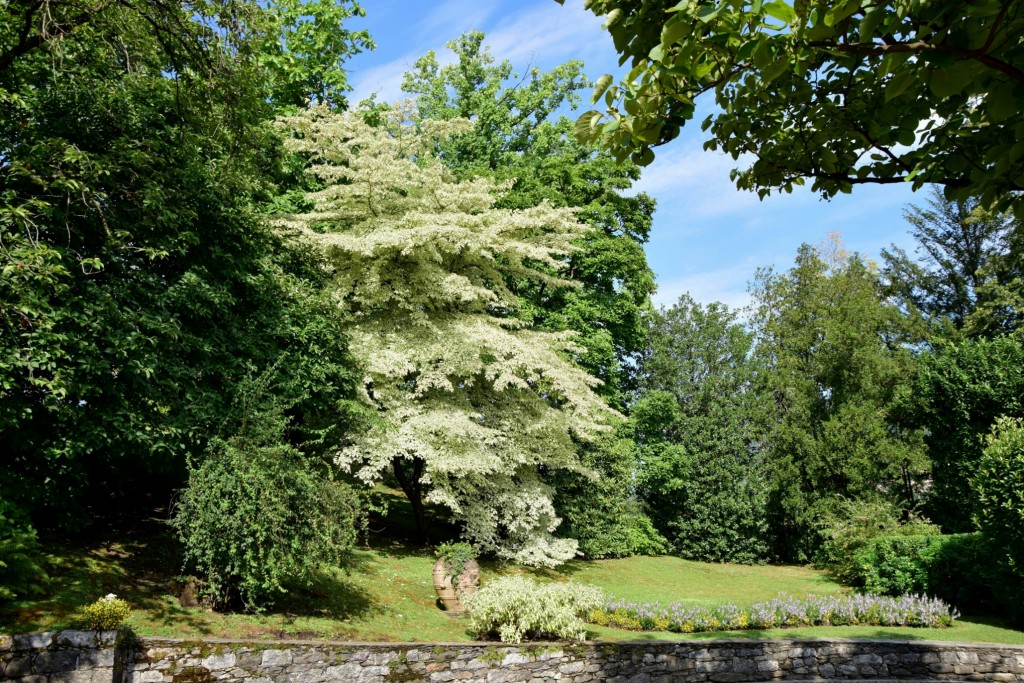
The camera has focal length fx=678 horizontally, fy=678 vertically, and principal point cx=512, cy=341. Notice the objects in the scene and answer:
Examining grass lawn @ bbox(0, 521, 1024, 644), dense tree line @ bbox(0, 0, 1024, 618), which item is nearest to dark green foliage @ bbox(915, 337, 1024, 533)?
dense tree line @ bbox(0, 0, 1024, 618)

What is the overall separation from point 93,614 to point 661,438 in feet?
69.8

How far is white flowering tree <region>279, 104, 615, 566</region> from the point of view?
49.1ft

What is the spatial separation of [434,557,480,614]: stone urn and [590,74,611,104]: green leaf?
408 inches

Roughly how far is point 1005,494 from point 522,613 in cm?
974

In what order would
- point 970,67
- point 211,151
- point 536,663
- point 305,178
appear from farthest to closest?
point 305,178 → point 211,151 → point 536,663 → point 970,67

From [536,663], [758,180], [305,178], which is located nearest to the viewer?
[758,180]

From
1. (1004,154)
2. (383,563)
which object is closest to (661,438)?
(383,563)

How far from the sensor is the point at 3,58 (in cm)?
912

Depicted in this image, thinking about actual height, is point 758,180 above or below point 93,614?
above

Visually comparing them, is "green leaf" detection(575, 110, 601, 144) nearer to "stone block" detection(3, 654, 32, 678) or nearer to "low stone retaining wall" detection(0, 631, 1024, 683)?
"low stone retaining wall" detection(0, 631, 1024, 683)

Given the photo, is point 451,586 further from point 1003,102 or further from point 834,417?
point 834,417

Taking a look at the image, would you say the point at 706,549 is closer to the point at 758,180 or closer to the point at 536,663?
the point at 536,663

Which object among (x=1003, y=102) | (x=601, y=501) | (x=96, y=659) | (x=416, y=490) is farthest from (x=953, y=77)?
(x=601, y=501)

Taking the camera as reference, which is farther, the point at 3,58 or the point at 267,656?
the point at 3,58
